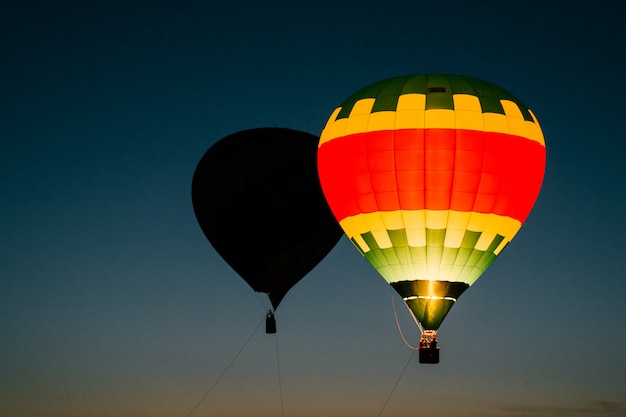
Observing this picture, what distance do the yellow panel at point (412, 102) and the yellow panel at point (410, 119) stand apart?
7 centimetres

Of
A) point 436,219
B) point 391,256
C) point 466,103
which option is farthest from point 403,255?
point 466,103

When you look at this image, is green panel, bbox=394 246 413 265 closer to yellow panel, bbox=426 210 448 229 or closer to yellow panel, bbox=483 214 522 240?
yellow panel, bbox=426 210 448 229

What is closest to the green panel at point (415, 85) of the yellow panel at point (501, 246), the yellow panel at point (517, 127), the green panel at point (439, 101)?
the green panel at point (439, 101)

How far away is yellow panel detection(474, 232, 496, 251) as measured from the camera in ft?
61.3

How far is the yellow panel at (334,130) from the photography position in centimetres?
1903

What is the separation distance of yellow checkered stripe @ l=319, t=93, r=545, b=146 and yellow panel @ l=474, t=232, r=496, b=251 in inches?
67.0

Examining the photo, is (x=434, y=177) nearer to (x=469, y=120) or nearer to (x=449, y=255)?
(x=469, y=120)

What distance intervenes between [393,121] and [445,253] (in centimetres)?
230

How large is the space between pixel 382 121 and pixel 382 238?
192 cm

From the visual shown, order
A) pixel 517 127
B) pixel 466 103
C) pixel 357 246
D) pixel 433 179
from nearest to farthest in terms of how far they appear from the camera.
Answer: pixel 433 179 < pixel 466 103 < pixel 517 127 < pixel 357 246

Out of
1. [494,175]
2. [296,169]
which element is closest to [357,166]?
[494,175]

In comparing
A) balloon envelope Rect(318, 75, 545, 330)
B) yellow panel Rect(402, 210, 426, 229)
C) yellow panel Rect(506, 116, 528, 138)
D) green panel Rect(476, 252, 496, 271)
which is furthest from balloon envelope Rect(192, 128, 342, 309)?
yellow panel Rect(506, 116, 528, 138)

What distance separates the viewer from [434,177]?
1823 cm

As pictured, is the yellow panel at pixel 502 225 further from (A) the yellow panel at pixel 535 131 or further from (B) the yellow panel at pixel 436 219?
(A) the yellow panel at pixel 535 131
